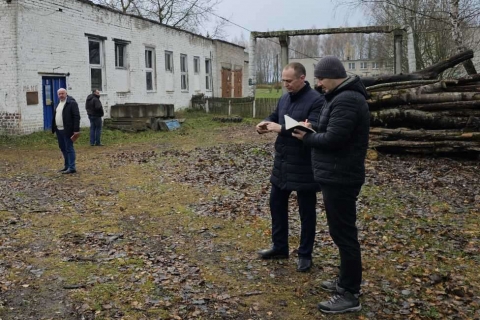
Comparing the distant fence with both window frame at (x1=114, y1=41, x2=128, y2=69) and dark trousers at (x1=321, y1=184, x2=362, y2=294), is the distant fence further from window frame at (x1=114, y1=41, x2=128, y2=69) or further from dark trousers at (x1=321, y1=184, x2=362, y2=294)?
dark trousers at (x1=321, y1=184, x2=362, y2=294)

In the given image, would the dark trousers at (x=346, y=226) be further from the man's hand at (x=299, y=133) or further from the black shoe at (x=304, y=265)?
the black shoe at (x=304, y=265)

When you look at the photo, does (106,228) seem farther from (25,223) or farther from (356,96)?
(356,96)

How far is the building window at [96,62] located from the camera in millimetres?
19266

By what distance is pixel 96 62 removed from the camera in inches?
773

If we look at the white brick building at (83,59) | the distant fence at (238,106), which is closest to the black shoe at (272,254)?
the white brick building at (83,59)

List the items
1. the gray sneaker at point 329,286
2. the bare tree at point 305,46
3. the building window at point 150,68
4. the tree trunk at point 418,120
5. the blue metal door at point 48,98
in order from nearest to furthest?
1. the gray sneaker at point 329,286
2. the tree trunk at point 418,120
3. the blue metal door at point 48,98
4. the building window at point 150,68
5. the bare tree at point 305,46

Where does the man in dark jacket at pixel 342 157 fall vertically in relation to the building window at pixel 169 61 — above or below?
below

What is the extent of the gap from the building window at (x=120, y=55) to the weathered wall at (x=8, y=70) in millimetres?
6202

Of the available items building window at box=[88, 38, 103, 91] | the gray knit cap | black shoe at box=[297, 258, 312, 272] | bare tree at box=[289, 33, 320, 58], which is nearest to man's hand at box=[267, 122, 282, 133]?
the gray knit cap

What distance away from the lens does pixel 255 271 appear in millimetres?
5051

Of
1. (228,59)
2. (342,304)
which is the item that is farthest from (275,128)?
(228,59)

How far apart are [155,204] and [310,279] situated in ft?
12.9

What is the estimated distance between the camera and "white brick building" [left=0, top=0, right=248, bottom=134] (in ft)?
50.6

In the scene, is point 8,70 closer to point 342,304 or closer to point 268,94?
point 342,304
